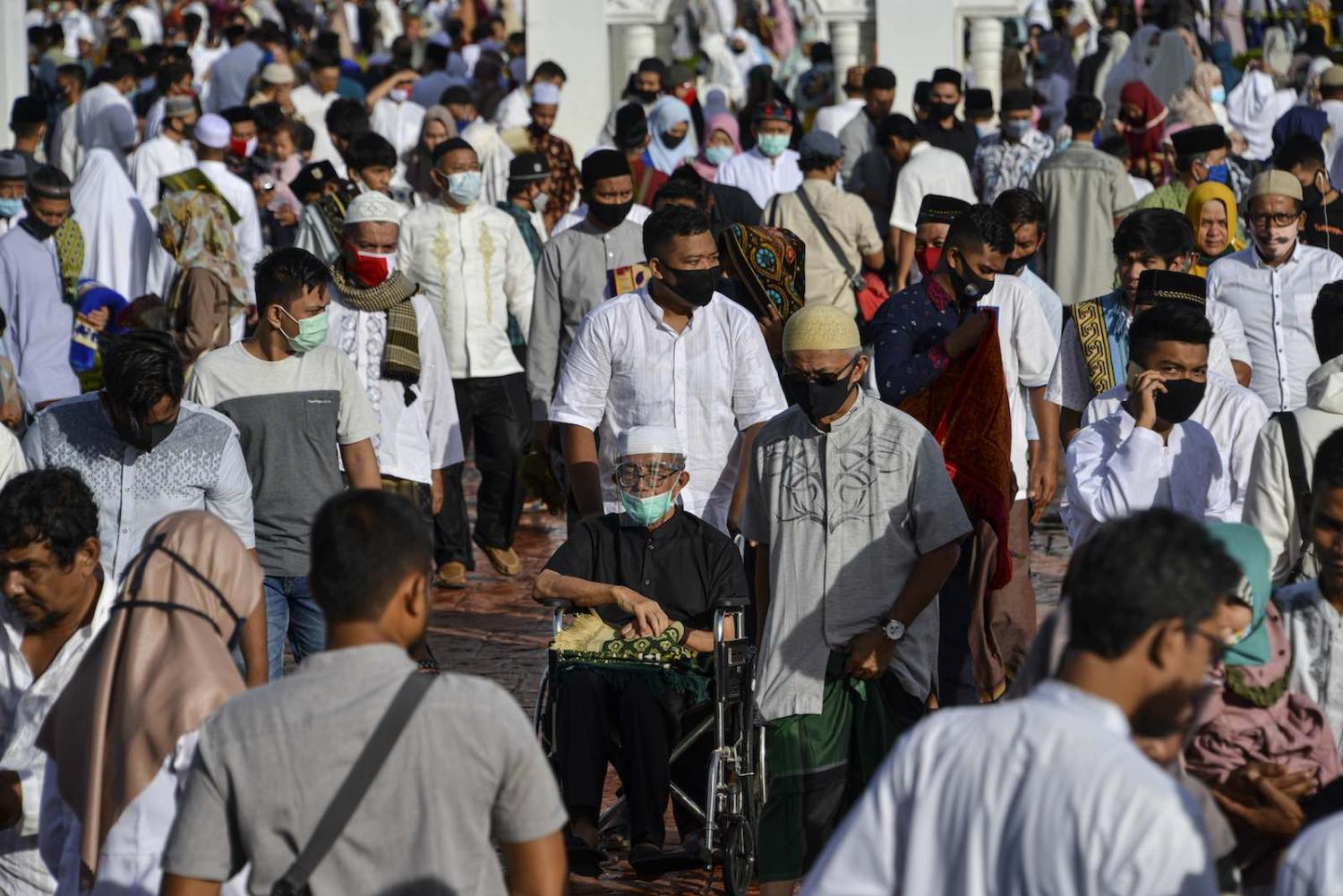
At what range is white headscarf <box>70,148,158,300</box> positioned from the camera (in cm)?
1352

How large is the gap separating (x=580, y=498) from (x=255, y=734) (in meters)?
3.86

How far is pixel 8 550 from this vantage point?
4.93 meters

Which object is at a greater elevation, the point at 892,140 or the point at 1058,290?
the point at 892,140

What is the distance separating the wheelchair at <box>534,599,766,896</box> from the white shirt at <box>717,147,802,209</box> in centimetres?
787

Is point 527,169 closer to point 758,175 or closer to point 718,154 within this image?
point 758,175

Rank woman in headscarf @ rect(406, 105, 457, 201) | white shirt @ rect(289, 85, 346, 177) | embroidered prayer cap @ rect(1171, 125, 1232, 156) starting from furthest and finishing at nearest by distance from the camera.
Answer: white shirt @ rect(289, 85, 346, 177)
woman in headscarf @ rect(406, 105, 457, 201)
embroidered prayer cap @ rect(1171, 125, 1232, 156)

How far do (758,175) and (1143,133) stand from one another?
2.76 meters

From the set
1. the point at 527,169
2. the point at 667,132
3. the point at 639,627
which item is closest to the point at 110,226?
the point at 527,169

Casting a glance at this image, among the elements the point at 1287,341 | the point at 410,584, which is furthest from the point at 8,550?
the point at 1287,341

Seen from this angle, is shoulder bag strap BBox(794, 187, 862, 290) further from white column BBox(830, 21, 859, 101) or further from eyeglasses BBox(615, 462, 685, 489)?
white column BBox(830, 21, 859, 101)

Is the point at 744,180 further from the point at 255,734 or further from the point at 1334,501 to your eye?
the point at 255,734

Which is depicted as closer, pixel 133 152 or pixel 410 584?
pixel 410 584

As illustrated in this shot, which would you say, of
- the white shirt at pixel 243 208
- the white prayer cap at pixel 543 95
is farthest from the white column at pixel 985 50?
the white shirt at pixel 243 208

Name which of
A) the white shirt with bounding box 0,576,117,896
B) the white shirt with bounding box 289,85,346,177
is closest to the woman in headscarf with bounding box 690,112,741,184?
the white shirt with bounding box 289,85,346,177
